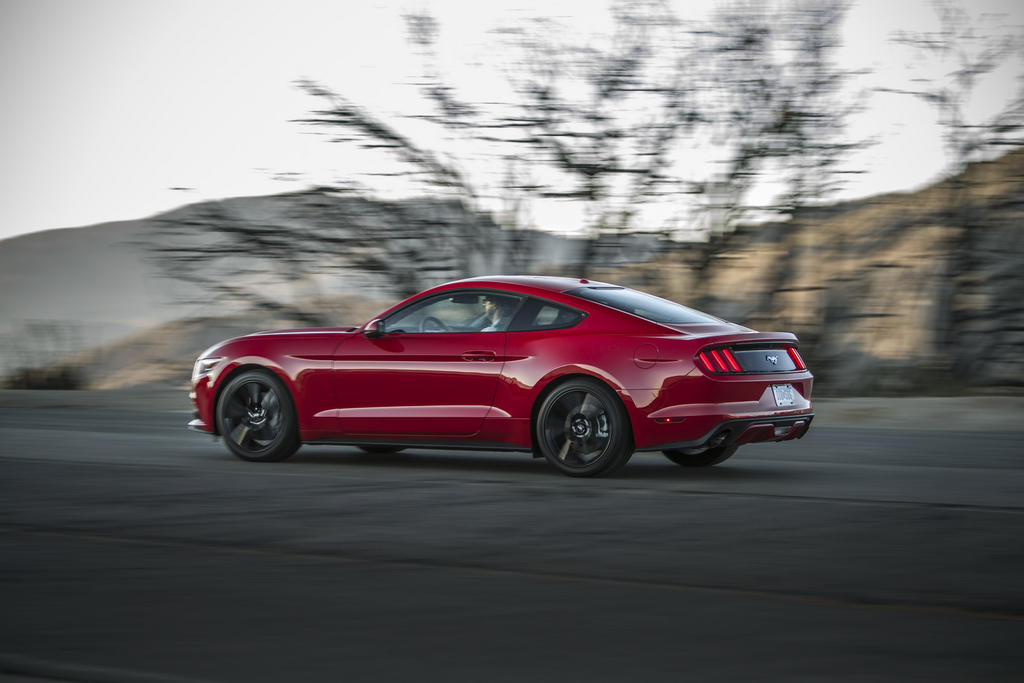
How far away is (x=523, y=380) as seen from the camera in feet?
31.4

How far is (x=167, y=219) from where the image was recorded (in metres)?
19.8

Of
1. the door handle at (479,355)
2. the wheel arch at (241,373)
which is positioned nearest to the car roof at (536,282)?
the door handle at (479,355)

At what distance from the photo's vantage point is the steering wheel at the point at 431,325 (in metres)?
10.1

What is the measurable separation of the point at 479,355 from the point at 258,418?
2.13 metres

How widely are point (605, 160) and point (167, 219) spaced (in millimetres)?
6456

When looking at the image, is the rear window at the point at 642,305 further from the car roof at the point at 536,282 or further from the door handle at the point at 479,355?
the door handle at the point at 479,355

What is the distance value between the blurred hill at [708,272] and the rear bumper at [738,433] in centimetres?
903

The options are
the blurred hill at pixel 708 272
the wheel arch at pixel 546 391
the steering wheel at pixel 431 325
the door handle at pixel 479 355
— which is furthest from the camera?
the blurred hill at pixel 708 272

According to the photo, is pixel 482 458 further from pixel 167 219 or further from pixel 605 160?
pixel 167 219

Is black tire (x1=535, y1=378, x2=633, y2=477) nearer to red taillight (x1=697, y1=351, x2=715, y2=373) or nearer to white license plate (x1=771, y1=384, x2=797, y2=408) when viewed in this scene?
red taillight (x1=697, y1=351, x2=715, y2=373)

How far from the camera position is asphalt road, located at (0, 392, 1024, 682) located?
15.3 feet

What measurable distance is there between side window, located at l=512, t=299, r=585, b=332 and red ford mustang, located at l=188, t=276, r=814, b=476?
0.03 feet

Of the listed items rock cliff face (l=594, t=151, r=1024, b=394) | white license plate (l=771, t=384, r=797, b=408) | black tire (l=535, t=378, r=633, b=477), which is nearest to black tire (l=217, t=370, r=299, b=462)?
black tire (l=535, t=378, r=633, b=477)

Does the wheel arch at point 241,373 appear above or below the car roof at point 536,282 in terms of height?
below
